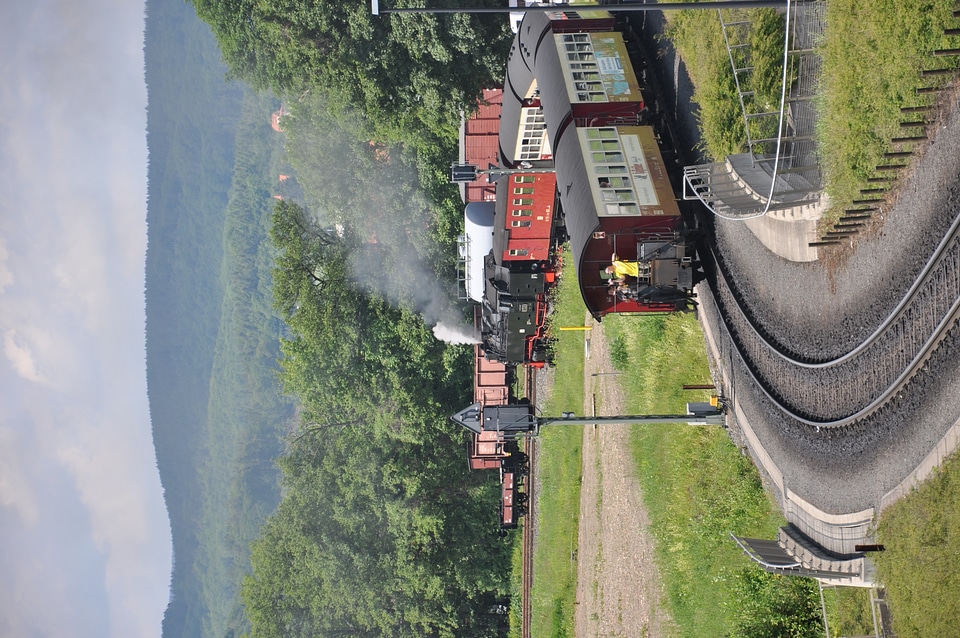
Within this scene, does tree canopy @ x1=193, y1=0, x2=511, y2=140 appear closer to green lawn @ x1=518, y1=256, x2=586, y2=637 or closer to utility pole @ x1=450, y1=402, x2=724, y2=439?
green lawn @ x1=518, y1=256, x2=586, y2=637

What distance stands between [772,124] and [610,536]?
713 inches

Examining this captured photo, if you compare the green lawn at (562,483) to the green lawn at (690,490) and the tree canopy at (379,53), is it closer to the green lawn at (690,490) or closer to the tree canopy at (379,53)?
the green lawn at (690,490)

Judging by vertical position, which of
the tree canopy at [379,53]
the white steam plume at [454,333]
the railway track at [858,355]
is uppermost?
the tree canopy at [379,53]

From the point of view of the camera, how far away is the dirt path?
99.9ft

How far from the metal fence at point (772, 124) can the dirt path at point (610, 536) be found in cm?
1274

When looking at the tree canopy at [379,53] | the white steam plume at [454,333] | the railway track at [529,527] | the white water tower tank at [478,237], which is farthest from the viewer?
the white steam plume at [454,333]

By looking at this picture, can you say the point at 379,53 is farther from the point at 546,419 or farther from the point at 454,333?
the point at 546,419

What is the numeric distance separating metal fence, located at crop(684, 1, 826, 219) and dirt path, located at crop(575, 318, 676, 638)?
12.7 m

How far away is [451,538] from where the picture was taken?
1908 inches

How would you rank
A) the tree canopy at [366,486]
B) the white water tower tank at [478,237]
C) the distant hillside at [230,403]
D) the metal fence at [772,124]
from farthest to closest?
the distant hillside at [230,403], the tree canopy at [366,486], the white water tower tank at [478,237], the metal fence at [772,124]

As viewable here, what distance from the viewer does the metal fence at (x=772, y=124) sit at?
19828 mm

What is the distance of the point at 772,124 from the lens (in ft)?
71.1

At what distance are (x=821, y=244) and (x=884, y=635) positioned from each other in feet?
26.8

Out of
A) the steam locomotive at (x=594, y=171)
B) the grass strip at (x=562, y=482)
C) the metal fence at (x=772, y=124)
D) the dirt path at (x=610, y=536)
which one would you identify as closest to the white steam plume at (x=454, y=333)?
the grass strip at (x=562, y=482)
